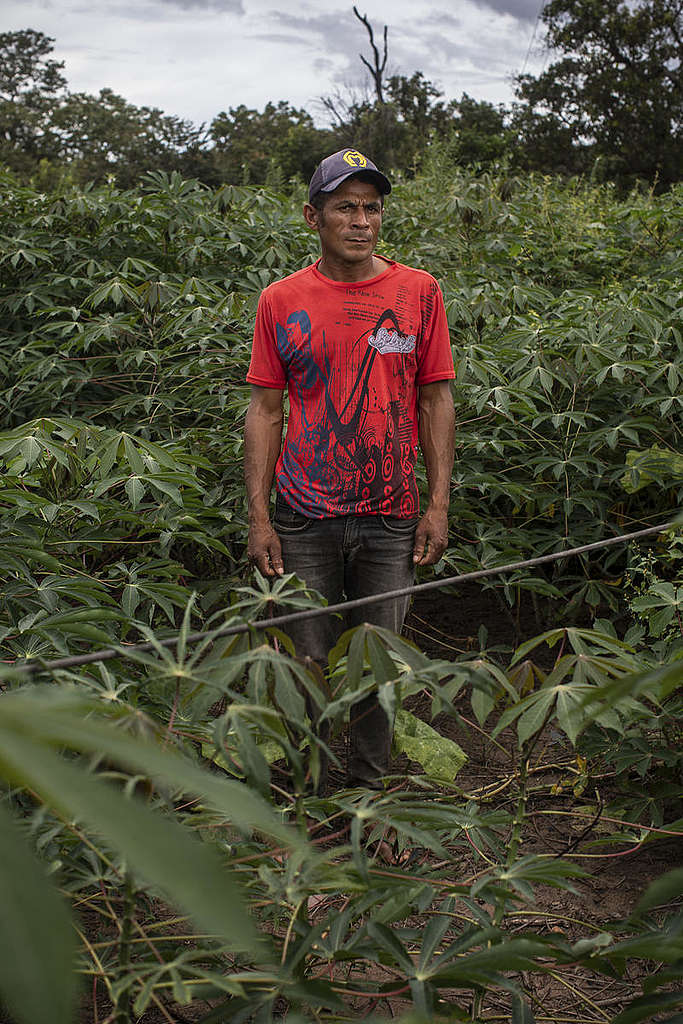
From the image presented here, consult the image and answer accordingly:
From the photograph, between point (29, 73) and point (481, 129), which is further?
point (29, 73)

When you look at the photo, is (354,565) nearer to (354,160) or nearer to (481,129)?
(354,160)

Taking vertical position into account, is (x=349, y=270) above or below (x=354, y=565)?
above

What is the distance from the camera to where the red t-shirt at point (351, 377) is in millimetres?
2107

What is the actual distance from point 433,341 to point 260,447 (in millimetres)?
509

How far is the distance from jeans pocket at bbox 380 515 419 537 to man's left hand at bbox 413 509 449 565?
29 mm

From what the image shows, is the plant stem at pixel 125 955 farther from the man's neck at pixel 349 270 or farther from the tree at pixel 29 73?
the tree at pixel 29 73

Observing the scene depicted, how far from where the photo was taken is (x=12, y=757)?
1.27 feet

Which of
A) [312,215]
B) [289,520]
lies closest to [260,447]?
[289,520]

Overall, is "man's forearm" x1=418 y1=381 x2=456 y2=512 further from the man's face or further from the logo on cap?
the logo on cap

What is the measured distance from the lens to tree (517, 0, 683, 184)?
18250 mm

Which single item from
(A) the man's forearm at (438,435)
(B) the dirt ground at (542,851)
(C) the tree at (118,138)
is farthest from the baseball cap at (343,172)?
(C) the tree at (118,138)

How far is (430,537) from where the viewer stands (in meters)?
2.25

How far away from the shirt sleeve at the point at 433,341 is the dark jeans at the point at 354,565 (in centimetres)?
36

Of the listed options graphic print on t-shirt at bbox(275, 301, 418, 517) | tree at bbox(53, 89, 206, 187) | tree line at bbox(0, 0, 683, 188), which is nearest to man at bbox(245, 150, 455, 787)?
graphic print on t-shirt at bbox(275, 301, 418, 517)
